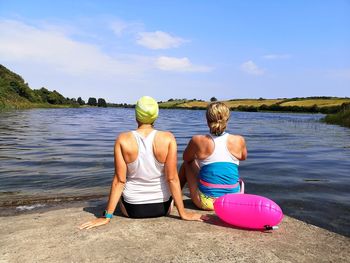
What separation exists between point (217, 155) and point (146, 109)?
1294mm

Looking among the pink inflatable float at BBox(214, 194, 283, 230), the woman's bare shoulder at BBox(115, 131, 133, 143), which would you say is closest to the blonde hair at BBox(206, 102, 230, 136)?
the pink inflatable float at BBox(214, 194, 283, 230)

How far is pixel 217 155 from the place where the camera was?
5.59m

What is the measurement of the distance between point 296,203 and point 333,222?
4.39 feet

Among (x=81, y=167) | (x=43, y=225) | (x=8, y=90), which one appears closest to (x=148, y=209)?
(x=43, y=225)

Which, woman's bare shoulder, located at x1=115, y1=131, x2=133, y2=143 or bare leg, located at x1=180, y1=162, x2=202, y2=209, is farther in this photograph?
bare leg, located at x1=180, y1=162, x2=202, y2=209

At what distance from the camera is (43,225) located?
5168 mm

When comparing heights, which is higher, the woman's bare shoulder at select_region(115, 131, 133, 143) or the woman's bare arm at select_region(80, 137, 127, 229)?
the woman's bare shoulder at select_region(115, 131, 133, 143)

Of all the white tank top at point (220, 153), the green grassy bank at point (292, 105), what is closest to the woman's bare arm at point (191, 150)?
the white tank top at point (220, 153)

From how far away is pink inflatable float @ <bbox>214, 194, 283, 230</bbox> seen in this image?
15.8 feet

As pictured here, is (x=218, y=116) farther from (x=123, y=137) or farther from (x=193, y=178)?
(x=123, y=137)

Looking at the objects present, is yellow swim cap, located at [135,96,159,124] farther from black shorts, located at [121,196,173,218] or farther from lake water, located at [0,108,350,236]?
lake water, located at [0,108,350,236]

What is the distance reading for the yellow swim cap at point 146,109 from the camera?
512 centimetres

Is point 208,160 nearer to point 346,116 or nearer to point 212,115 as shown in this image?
point 212,115

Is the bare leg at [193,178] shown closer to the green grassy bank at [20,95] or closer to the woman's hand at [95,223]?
the woman's hand at [95,223]
